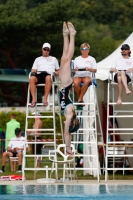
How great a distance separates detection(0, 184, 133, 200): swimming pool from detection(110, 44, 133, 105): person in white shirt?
110 inches

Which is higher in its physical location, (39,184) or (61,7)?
(61,7)

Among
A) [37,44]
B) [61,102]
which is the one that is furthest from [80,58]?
[37,44]

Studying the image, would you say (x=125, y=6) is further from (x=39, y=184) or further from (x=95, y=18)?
(x=39, y=184)

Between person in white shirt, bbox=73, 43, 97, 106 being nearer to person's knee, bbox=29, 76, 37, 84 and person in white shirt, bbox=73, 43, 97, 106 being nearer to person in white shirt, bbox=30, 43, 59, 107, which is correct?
person in white shirt, bbox=30, 43, 59, 107

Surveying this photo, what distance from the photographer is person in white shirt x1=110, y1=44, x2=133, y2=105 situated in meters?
18.5

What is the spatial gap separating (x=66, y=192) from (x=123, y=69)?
179 inches

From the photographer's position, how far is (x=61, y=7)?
163 ft

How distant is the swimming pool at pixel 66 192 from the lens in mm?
14211

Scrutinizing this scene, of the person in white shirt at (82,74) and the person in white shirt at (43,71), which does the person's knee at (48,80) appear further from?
the person in white shirt at (82,74)

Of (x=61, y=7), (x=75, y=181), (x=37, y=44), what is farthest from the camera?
(x=37, y=44)

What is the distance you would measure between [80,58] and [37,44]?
112ft

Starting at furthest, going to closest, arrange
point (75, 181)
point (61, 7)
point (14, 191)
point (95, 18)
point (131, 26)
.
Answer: point (95, 18) < point (131, 26) < point (61, 7) < point (75, 181) < point (14, 191)

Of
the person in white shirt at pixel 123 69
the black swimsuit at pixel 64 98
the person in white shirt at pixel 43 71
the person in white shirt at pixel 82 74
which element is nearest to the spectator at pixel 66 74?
the black swimsuit at pixel 64 98

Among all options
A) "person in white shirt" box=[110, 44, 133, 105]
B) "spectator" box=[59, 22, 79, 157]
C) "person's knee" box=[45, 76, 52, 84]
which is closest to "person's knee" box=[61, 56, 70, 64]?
"spectator" box=[59, 22, 79, 157]
